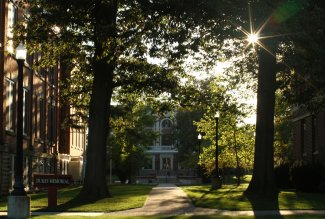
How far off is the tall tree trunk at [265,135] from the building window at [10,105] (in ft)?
42.4

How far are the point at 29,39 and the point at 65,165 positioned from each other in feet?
94.1

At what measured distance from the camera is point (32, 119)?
113ft

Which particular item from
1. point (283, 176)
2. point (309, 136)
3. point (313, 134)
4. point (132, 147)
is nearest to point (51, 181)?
point (283, 176)

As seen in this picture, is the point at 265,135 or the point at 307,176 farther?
the point at 307,176

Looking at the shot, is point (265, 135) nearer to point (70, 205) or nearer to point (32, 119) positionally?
point (70, 205)

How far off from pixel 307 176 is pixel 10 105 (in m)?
16.0

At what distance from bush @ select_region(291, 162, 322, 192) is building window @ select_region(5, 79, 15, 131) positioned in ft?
50.6

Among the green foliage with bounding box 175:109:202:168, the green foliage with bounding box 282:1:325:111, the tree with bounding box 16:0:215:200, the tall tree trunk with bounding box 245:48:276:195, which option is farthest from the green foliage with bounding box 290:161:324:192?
the green foliage with bounding box 175:109:202:168

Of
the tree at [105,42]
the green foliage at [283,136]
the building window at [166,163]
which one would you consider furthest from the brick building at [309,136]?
the building window at [166,163]

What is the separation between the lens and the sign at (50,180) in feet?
59.9

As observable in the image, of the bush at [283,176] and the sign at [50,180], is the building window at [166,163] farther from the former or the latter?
the sign at [50,180]

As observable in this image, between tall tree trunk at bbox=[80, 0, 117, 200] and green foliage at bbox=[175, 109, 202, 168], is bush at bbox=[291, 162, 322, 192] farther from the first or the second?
green foliage at bbox=[175, 109, 202, 168]

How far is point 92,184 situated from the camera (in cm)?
2319

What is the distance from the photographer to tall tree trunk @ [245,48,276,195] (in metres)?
23.0
